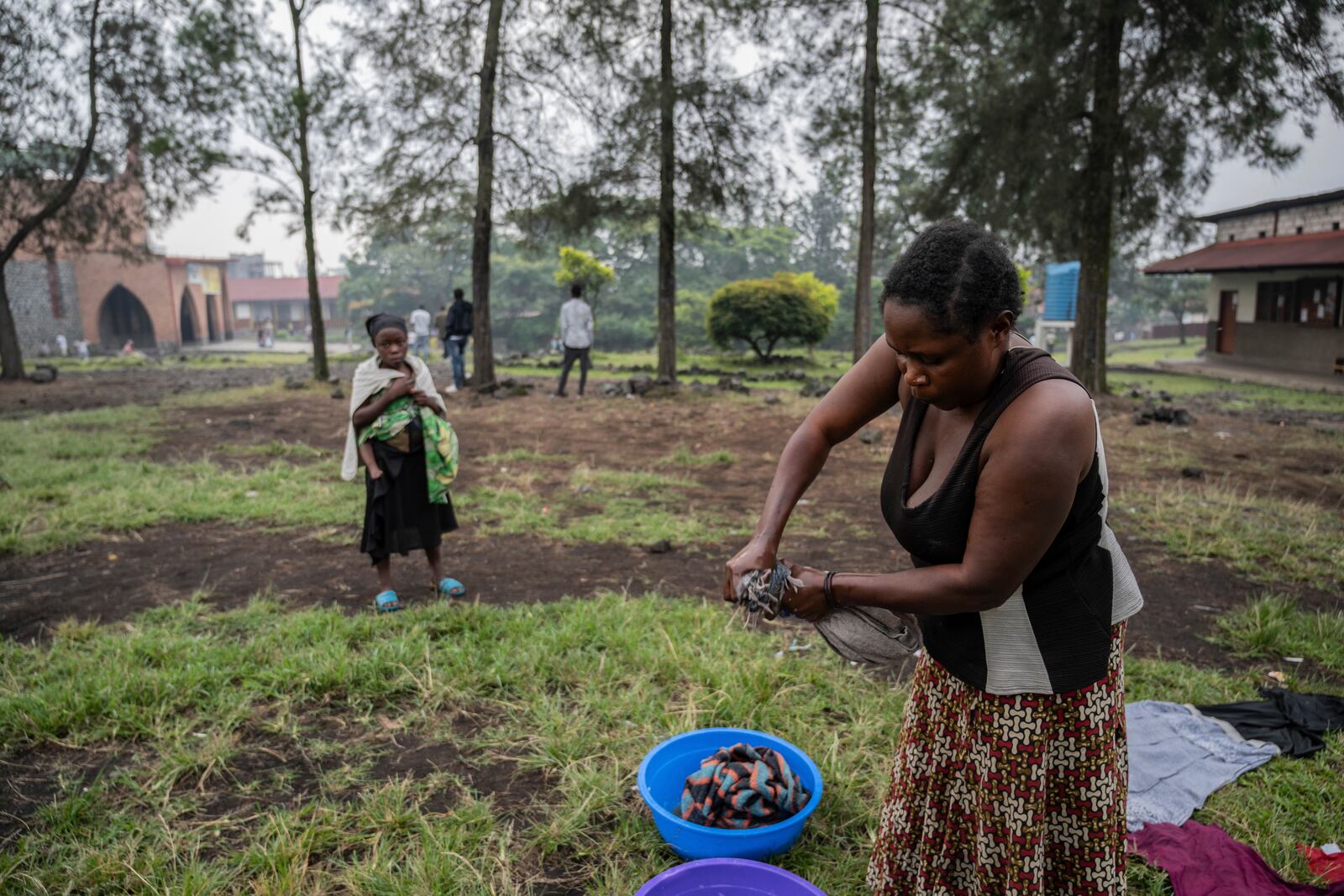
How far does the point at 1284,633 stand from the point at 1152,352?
103ft

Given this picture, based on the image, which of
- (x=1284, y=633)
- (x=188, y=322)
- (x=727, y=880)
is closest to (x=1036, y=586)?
(x=727, y=880)

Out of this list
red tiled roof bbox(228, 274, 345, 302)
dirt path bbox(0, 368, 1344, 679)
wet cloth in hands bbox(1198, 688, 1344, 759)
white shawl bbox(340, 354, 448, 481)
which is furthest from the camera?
red tiled roof bbox(228, 274, 345, 302)

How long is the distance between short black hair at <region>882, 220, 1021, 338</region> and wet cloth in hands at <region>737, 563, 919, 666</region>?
595mm

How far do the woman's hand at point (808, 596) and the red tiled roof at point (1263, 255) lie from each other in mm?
19189

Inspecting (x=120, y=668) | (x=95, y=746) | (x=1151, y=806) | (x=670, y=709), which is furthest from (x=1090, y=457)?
(x=120, y=668)

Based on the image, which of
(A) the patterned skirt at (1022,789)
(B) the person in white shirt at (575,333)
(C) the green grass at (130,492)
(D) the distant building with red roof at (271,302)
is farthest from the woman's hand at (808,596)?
(D) the distant building with red roof at (271,302)

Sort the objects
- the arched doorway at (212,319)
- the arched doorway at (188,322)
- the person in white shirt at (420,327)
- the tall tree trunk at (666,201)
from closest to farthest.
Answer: the tall tree trunk at (666,201), the person in white shirt at (420,327), the arched doorway at (188,322), the arched doorway at (212,319)

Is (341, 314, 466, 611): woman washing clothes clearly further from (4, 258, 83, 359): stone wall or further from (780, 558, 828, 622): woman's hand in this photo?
(4, 258, 83, 359): stone wall

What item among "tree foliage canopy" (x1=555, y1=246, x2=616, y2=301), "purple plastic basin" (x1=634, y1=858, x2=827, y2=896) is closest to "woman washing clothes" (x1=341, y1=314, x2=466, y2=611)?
"purple plastic basin" (x1=634, y1=858, x2=827, y2=896)

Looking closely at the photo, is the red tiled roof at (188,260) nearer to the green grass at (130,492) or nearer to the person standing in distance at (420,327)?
the person standing in distance at (420,327)

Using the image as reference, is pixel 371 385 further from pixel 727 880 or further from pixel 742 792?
pixel 727 880

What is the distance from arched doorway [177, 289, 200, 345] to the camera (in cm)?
3562

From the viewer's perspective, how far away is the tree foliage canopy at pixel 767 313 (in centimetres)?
2041

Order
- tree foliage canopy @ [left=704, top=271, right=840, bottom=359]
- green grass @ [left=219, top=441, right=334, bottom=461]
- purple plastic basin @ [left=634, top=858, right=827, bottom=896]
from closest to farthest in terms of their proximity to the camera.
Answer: purple plastic basin @ [left=634, top=858, right=827, bottom=896]
green grass @ [left=219, top=441, right=334, bottom=461]
tree foliage canopy @ [left=704, top=271, right=840, bottom=359]
